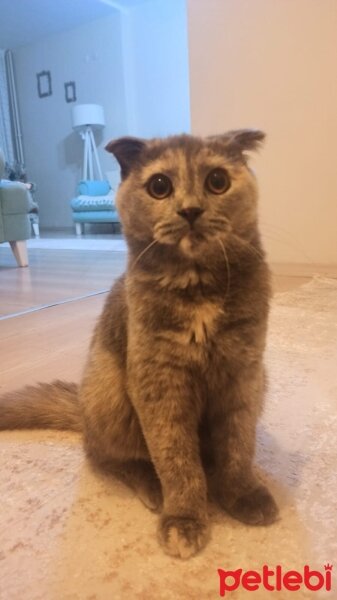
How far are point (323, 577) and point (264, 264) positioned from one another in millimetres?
477

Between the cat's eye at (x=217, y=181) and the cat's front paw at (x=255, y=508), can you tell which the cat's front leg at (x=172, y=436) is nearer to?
the cat's front paw at (x=255, y=508)

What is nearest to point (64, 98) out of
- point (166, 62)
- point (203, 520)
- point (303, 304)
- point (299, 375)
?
point (166, 62)

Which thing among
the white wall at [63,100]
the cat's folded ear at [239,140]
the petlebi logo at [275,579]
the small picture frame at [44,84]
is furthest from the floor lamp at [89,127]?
the petlebi logo at [275,579]

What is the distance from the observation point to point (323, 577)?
693 millimetres

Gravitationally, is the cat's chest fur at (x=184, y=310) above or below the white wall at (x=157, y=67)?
below

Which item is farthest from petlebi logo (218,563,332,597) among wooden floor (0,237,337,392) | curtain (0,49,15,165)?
curtain (0,49,15,165)

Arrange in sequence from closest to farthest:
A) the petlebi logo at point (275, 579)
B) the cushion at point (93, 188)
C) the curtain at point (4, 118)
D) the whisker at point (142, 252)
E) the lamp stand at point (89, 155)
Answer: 1. the petlebi logo at point (275, 579)
2. the whisker at point (142, 252)
3. the cushion at point (93, 188)
4. the lamp stand at point (89, 155)
5. the curtain at point (4, 118)

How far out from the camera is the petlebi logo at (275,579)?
68 cm

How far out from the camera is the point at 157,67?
630 cm

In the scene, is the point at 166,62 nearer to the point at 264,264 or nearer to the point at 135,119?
the point at 135,119

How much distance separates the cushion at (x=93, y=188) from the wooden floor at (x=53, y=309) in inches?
95.1

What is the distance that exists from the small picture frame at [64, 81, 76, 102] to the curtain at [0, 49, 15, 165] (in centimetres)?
111

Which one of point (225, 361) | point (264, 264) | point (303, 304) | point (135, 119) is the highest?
point (135, 119)

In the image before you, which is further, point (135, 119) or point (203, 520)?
point (135, 119)
